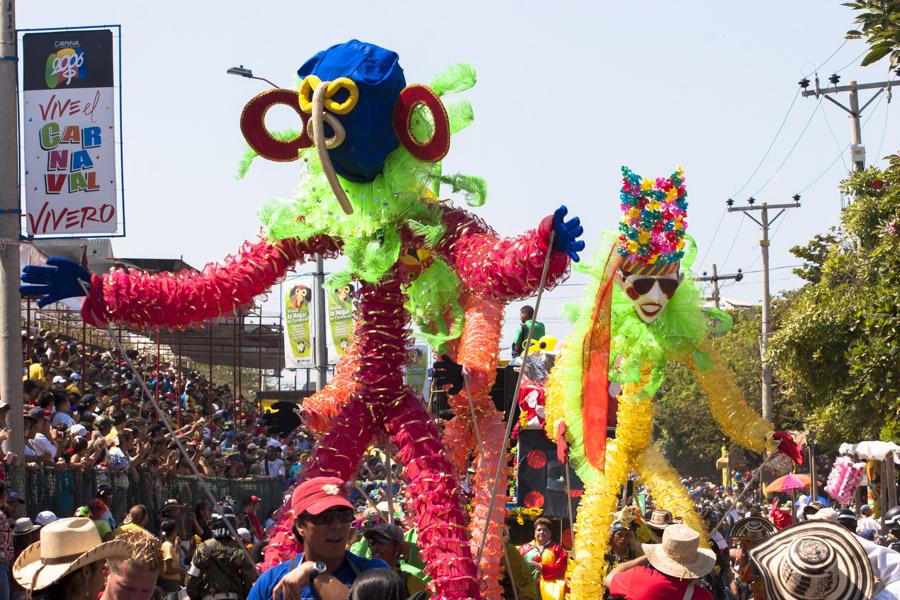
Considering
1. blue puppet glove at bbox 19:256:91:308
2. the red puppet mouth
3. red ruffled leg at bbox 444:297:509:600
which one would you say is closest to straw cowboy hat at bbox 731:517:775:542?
the red puppet mouth

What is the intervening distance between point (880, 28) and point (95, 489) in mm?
7110

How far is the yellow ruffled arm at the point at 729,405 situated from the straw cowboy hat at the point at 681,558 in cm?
509

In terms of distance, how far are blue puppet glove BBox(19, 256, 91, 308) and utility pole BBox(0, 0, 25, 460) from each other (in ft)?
7.43

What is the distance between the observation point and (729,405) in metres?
10.7

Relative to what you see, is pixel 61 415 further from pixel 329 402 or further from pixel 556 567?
pixel 329 402

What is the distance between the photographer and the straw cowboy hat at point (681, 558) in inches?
218

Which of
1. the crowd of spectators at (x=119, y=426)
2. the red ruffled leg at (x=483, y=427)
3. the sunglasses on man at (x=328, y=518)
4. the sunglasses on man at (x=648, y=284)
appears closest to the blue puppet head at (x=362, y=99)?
the red ruffled leg at (x=483, y=427)

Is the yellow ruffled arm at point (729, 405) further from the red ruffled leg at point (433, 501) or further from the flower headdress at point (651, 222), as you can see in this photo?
the red ruffled leg at point (433, 501)

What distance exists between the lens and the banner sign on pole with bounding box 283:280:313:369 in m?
23.4

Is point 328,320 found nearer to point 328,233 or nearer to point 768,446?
point 768,446

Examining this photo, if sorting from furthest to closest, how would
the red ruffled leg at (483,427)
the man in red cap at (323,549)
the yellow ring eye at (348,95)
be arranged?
the red ruffled leg at (483,427), the yellow ring eye at (348,95), the man in red cap at (323,549)

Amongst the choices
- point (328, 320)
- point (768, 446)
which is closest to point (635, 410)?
point (768, 446)

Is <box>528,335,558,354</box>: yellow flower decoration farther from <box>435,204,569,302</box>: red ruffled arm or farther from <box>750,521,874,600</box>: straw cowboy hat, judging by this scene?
<box>750,521,874,600</box>: straw cowboy hat

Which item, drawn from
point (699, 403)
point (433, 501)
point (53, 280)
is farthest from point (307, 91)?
point (699, 403)
